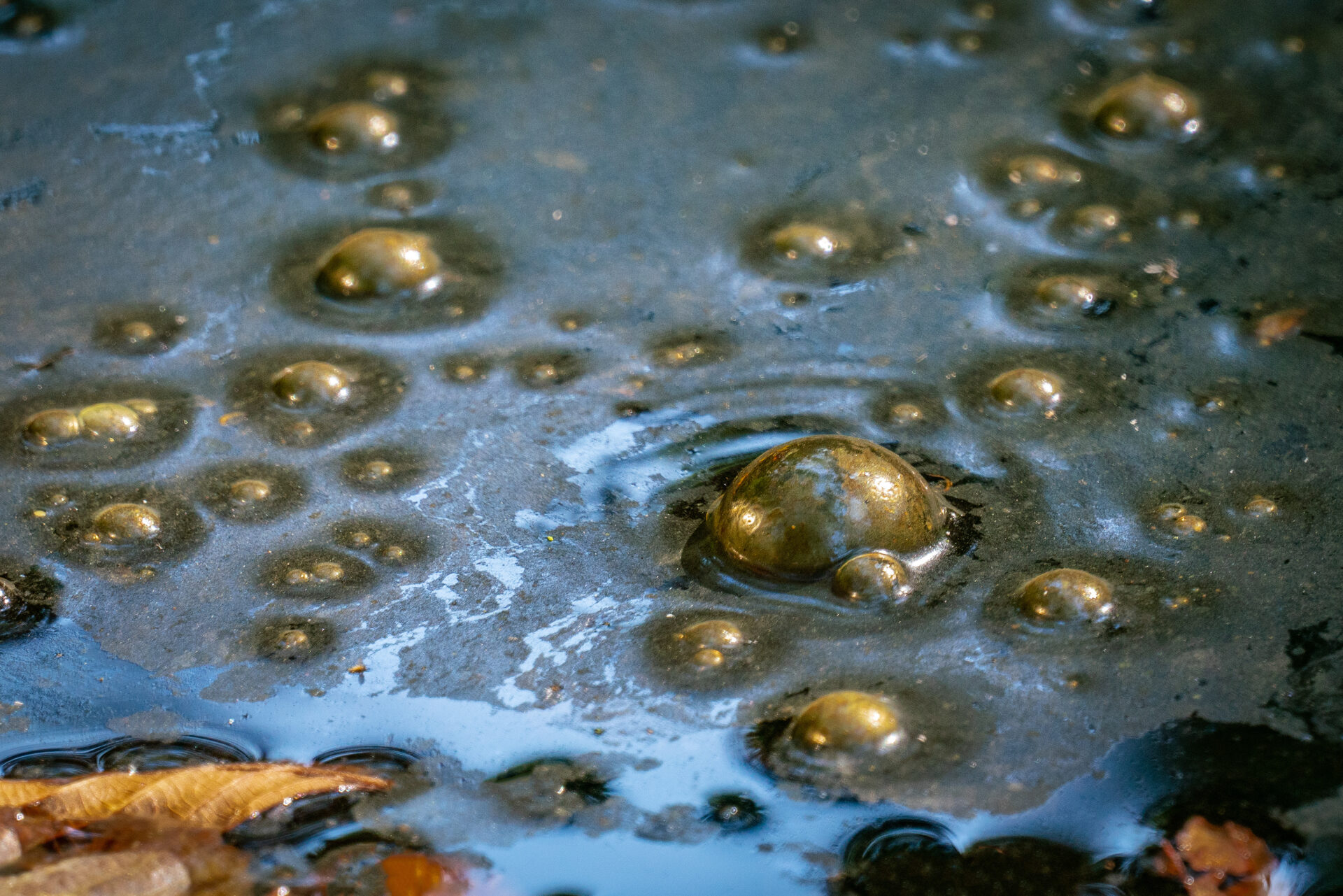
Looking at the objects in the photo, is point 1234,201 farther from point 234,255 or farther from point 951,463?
point 234,255

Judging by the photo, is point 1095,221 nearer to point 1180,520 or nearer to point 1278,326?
point 1278,326

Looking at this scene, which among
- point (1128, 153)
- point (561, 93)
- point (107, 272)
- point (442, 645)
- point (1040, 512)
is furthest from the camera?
point (561, 93)

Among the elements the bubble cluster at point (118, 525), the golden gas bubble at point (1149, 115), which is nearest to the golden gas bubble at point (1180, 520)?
the golden gas bubble at point (1149, 115)

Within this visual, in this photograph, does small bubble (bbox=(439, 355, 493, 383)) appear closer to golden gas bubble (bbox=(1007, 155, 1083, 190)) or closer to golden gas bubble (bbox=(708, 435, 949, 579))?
golden gas bubble (bbox=(708, 435, 949, 579))

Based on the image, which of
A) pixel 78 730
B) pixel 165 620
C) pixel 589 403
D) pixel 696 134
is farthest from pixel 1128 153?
pixel 78 730

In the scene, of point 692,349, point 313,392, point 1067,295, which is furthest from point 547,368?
point 1067,295

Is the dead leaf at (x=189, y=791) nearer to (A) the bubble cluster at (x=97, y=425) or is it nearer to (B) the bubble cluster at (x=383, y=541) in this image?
(B) the bubble cluster at (x=383, y=541)
